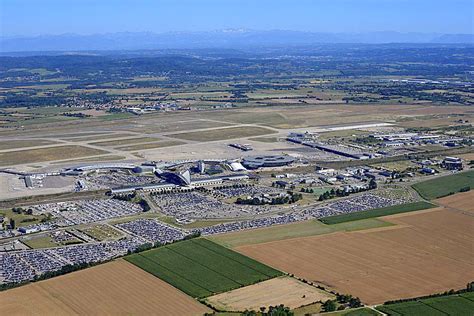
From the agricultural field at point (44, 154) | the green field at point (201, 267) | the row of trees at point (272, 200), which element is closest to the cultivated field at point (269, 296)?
the green field at point (201, 267)

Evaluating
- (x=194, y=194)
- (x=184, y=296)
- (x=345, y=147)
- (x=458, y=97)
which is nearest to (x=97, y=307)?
(x=184, y=296)

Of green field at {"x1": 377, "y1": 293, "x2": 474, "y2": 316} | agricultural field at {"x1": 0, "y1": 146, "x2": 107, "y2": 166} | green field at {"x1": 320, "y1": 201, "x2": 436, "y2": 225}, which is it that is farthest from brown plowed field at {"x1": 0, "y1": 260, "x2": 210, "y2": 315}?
agricultural field at {"x1": 0, "y1": 146, "x2": 107, "y2": 166}

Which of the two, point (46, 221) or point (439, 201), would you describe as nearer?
point (46, 221)

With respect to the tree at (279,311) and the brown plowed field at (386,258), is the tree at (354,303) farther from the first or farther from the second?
the tree at (279,311)

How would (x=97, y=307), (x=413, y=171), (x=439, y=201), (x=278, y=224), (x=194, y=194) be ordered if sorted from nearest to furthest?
(x=97, y=307) → (x=278, y=224) → (x=439, y=201) → (x=194, y=194) → (x=413, y=171)

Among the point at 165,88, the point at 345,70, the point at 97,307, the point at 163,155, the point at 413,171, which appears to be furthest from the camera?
the point at 345,70

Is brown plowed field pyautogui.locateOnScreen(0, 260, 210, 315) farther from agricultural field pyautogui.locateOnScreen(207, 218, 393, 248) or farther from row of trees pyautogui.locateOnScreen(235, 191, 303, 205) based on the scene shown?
row of trees pyautogui.locateOnScreen(235, 191, 303, 205)

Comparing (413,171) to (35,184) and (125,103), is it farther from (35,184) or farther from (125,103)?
(125,103)
